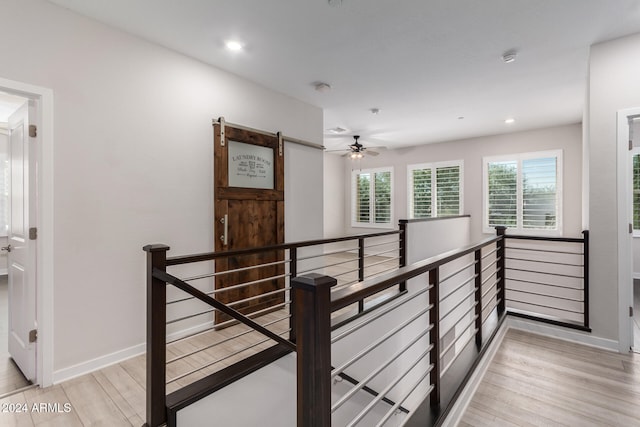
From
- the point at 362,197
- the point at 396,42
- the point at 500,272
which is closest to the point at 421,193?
the point at 362,197

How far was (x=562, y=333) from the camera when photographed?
304 cm

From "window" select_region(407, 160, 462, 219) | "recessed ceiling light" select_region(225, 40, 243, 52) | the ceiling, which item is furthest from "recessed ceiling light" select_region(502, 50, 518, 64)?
"window" select_region(407, 160, 462, 219)

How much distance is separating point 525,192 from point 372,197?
11.2 feet

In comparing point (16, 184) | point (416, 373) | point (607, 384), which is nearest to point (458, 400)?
point (607, 384)

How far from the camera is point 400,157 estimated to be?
25.0ft

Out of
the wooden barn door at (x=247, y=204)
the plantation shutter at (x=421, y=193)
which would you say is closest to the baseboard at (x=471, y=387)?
the wooden barn door at (x=247, y=204)

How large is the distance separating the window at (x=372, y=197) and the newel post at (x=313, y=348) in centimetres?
702

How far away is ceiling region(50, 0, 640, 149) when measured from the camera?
228cm

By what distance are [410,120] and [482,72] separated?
6.03 ft

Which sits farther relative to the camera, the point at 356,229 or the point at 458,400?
the point at 356,229

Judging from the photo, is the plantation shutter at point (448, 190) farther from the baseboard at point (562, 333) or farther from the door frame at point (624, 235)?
the door frame at point (624, 235)

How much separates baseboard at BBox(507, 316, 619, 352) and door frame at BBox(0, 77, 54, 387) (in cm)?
424

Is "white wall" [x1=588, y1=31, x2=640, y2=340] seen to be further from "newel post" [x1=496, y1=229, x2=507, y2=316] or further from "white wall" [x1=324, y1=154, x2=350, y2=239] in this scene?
"white wall" [x1=324, y1=154, x2=350, y2=239]

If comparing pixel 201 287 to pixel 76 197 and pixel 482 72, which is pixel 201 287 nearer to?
pixel 76 197
